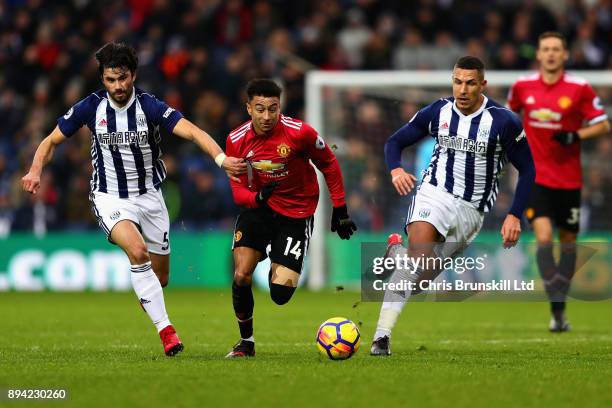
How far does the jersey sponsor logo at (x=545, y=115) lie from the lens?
11.5 meters

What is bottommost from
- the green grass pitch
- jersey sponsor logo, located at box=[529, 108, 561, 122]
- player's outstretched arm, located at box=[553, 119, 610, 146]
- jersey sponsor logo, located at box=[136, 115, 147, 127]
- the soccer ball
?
the green grass pitch

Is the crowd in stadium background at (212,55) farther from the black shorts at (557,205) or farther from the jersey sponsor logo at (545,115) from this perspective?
the jersey sponsor logo at (545,115)

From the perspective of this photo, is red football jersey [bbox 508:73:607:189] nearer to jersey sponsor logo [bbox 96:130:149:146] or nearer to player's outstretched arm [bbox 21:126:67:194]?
jersey sponsor logo [bbox 96:130:149:146]

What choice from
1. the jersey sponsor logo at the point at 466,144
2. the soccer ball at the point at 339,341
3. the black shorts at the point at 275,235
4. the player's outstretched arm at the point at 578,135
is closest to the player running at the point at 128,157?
the black shorts at the point at 275,235

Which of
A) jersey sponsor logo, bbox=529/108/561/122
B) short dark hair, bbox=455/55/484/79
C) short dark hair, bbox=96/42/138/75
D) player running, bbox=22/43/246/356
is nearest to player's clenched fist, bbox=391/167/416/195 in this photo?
short dark hair, bbox=455/55/484/79

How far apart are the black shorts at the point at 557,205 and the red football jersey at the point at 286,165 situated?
339 centimetres

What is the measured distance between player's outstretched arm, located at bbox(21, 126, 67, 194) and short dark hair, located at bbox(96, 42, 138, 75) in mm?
613

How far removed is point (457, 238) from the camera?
9.14 metres

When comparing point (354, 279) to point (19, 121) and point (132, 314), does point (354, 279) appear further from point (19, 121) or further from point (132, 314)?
point (19, 121)

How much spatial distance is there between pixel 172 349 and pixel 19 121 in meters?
12.8

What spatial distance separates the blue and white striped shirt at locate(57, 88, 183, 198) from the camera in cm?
875

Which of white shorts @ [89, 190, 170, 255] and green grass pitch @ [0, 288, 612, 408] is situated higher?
white shorts @ [89, 190, 170, 255]

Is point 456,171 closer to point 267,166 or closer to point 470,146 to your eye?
point 470,146

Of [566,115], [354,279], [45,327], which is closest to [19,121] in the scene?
[354,279]
